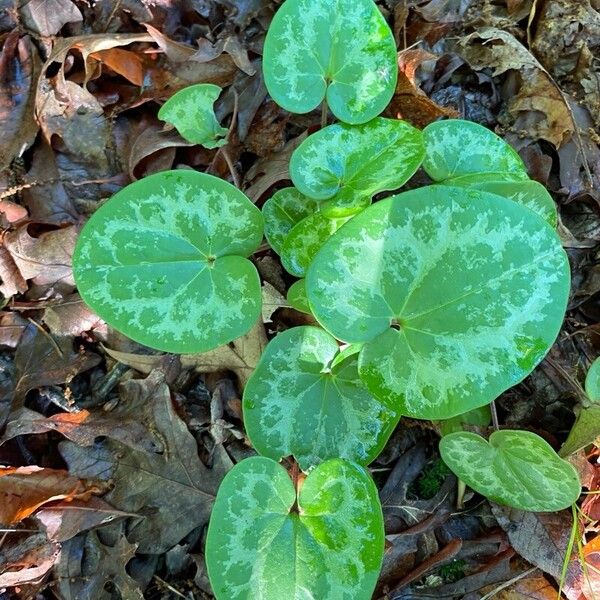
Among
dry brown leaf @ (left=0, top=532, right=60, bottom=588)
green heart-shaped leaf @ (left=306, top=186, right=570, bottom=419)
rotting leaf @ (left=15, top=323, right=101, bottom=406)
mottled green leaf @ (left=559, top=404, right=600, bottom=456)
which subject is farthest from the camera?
rotting leaf @ (left=15, top=323, right=101, bottom=406)

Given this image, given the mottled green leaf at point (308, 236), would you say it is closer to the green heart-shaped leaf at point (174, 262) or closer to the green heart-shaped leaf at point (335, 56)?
the green heart-shaped leaf at point (174, 262)

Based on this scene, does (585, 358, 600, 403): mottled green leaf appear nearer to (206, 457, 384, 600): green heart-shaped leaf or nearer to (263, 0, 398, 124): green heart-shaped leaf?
(206, 457, 384, 600): green heart-shaped leaf

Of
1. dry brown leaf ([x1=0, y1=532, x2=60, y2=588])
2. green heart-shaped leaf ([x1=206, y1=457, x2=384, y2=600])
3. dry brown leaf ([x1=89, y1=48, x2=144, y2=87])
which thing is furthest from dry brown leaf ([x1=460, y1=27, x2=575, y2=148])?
dry brown leaf ([x1=0, y1=532, x2=60, y2=588])

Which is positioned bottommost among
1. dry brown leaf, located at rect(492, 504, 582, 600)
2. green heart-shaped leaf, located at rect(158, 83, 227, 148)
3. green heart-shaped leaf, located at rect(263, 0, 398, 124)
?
dry brown leaf, located at rect(492, 504, 582, 600)

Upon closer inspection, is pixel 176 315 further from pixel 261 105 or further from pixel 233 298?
pixel 261 105

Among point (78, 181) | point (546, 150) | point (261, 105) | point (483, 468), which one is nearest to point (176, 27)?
point (261, 105)

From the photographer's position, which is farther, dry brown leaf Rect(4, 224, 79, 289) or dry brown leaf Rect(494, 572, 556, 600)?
dry brown leaf Rect(4, 224, 79, 289)

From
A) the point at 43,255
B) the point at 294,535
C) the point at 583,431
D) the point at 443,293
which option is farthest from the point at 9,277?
the point at 583,431

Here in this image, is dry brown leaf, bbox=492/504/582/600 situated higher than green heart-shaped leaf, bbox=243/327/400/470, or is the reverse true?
green heart-shaped leaf, bbox=243/327/400/470
